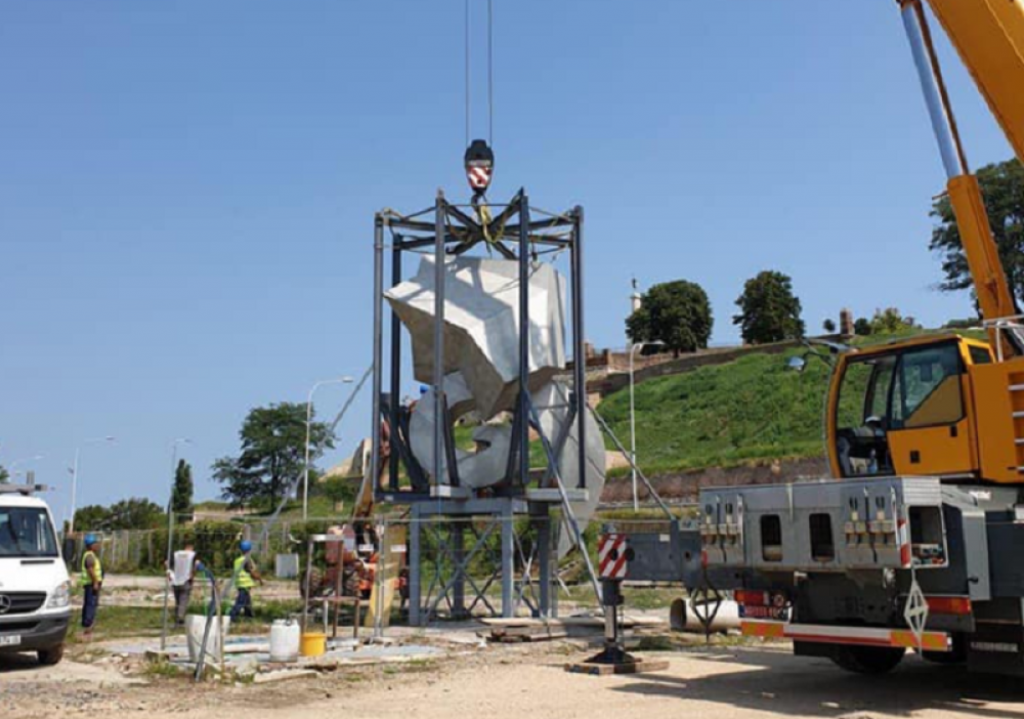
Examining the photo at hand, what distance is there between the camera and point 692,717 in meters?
10.5

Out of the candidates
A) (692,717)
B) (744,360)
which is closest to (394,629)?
(692,717)

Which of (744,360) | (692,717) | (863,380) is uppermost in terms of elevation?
(744,360)

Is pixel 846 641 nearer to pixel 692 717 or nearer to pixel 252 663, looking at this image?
pixel 692 717

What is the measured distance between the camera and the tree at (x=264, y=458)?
3664 inches

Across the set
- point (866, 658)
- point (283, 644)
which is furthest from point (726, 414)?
point (283, 644)

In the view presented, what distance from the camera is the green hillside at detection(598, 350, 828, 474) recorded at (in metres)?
58.1

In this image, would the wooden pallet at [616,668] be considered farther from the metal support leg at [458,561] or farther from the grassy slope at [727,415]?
the grassy slope at [727,415]

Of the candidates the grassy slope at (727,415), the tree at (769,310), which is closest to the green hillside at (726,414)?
the grassy slope at (727,415)

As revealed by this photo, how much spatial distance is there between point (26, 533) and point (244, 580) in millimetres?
5669

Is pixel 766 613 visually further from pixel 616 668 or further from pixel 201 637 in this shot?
pixel 201 637

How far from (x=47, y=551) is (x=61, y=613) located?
43.5 inches

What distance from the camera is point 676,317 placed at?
311 feet

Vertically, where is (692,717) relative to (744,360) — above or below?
below

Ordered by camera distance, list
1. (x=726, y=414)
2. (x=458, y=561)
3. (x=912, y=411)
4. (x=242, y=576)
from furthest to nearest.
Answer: (x=726, y=414), (x=458, y=561), (x=242, y=576), (x=912, y=411)
